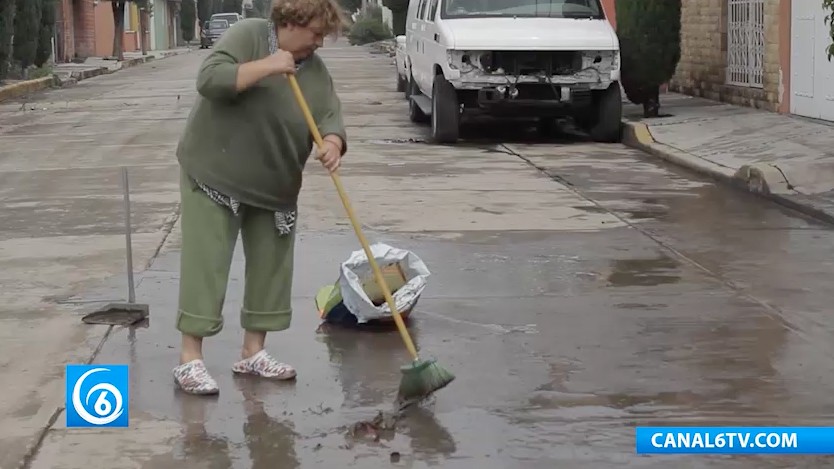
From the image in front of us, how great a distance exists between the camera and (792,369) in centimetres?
572

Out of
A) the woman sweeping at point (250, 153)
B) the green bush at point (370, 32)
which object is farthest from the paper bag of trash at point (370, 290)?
the green bush at point (370, 32)

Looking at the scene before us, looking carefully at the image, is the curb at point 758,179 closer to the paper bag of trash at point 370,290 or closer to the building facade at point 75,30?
the paper bag of trash at point 370,290

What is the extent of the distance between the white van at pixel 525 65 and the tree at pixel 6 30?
48.1 ft

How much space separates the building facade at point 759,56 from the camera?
15.5 metres

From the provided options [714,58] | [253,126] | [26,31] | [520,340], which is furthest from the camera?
[26,31]

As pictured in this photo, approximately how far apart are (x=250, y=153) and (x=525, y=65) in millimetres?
9579

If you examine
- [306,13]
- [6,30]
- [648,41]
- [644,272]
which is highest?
[306,13]

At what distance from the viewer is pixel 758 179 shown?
10.9 metres

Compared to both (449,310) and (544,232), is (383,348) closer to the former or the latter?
(449,310)

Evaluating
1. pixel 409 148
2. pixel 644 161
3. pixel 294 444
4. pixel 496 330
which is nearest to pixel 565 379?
pixel 496 330

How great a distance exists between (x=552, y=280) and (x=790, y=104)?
955 cm

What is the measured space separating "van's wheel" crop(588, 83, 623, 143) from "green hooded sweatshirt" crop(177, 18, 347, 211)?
388 inches

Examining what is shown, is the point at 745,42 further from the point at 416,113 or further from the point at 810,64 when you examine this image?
the point at 416,113

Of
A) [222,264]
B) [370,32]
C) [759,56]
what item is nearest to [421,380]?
[222,264]
